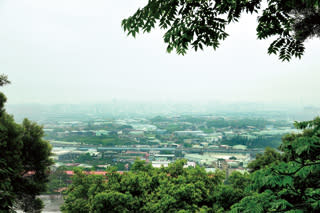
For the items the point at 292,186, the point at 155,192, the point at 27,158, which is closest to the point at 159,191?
the point at 155,192

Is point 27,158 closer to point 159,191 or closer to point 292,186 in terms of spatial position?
point 159,191

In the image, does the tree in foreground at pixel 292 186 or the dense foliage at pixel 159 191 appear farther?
the dense foliage at pixel 159 191

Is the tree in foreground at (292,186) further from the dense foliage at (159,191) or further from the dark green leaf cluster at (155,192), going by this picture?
the dark green leaf cluster at (155,192)

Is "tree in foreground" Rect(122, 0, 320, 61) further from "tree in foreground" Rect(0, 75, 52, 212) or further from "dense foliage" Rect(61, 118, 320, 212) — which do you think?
"tree in foreground" Rect(0, 75, 52, 212)

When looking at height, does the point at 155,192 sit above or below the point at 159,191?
below

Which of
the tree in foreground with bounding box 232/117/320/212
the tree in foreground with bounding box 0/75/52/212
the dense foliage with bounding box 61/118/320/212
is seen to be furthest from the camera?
the tree in foreground with bounding box 0/75/52/212

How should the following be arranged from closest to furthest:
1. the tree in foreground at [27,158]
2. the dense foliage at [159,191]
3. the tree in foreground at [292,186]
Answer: the tree in foreground at [292,186] < the dense foliage at [159,191] < the tree in foreground at [27,158]

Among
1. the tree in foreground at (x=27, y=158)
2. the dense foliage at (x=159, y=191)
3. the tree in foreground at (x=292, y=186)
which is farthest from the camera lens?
the tree in foreground at (x=27, y=158)

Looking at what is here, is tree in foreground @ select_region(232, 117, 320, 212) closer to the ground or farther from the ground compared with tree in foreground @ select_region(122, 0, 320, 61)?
closer to the ground

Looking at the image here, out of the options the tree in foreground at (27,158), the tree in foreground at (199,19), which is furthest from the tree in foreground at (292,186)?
the tree in foreground at (27,158)

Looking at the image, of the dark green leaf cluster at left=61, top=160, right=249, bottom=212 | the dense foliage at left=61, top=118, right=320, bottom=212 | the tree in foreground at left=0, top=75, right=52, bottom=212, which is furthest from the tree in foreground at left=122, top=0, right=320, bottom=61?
the tree in foreground at left=0, top=75, right=52, bottom=212

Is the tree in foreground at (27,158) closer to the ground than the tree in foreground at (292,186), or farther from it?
closer to the ground

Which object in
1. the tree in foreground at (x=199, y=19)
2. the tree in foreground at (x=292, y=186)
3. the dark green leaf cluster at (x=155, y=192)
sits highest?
the tree in foreground at (x=199, y=19)

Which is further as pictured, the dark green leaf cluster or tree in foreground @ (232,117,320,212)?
the dark green leaf cluster
